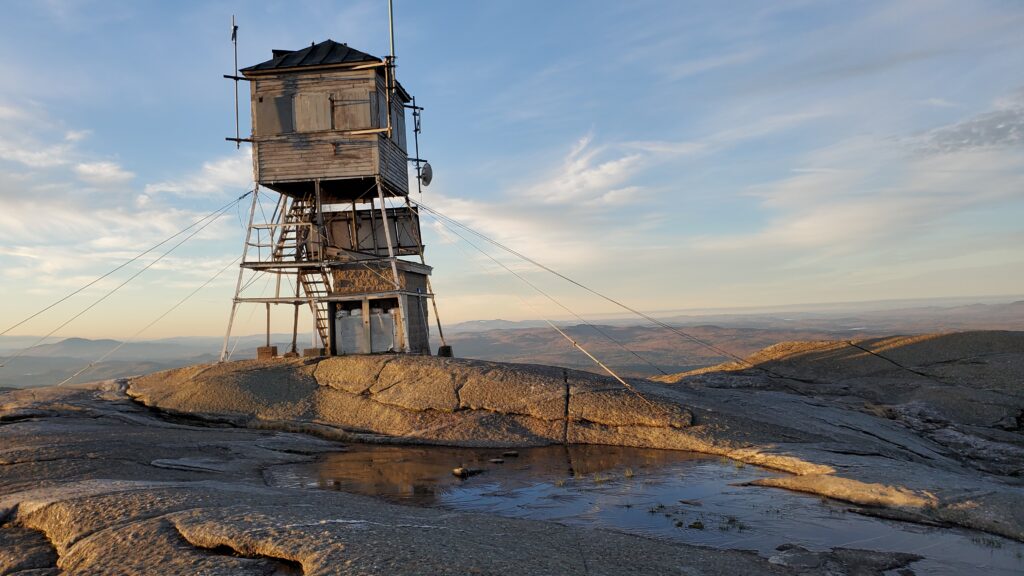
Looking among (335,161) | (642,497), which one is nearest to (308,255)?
(335,161)

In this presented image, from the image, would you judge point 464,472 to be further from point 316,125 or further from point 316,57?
point 316,57

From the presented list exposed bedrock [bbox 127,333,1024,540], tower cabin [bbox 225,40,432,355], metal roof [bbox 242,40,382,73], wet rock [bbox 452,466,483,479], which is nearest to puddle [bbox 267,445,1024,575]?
wet rock [bbox 452,466,483,479]

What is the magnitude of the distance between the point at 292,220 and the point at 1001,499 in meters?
23.9

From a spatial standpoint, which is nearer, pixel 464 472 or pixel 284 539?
pixel 284 539

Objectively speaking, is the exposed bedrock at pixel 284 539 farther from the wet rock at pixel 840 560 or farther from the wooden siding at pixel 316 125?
the wooden siding at pixel 316 125

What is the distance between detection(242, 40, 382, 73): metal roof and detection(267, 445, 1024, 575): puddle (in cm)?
1562

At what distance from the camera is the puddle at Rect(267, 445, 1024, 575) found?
8.12m

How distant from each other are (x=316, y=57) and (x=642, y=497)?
21471mm

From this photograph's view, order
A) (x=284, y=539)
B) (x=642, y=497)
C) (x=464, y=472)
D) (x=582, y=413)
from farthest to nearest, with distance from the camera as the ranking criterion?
(x=582, y=413) → (x=464, y=472) → (x=642, y=497) → (x=284, y=539)

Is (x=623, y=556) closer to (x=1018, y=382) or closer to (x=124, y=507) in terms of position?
(x=124, y=507)

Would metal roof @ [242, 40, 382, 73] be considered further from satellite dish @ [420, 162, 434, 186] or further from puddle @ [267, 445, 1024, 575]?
puddle @ [267, 445, 1024, 575]

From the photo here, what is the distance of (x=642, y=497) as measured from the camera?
34.5ft

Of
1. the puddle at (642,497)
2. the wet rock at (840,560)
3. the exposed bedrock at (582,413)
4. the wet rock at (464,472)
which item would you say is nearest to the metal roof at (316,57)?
the exposed bedrock at (582,413)

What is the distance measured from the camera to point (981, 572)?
7180 millimetres
